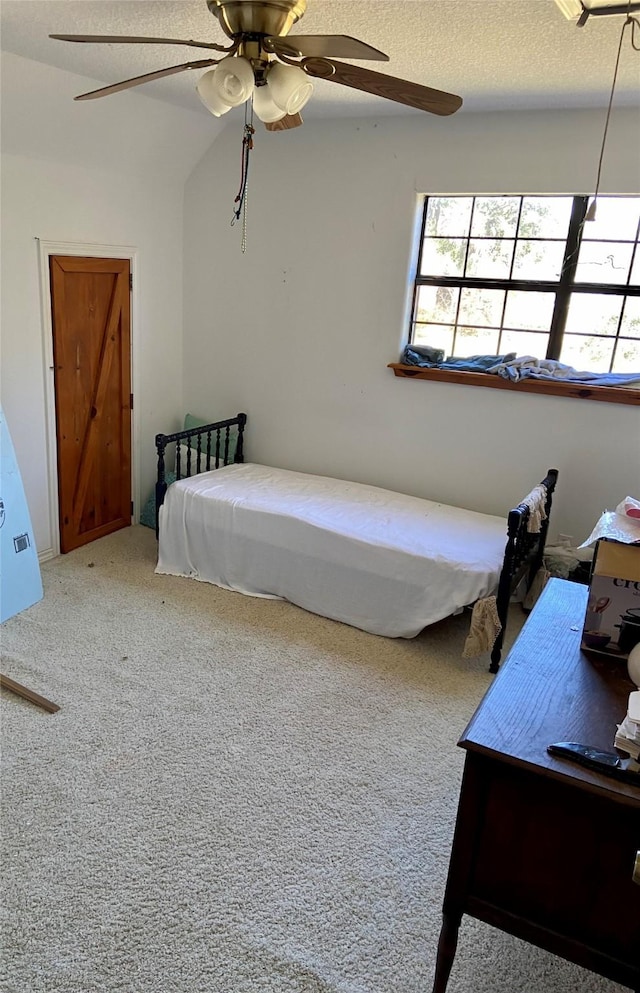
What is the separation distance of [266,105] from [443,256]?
2090 mm

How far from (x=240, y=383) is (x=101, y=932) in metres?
3.28

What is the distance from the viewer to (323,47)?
5.70 feet

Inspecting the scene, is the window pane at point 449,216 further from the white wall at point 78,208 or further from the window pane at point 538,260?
the white wall at point 78,208

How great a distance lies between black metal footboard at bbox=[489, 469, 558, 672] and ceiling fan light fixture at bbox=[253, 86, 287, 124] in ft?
5.75

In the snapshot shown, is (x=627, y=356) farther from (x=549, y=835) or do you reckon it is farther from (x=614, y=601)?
(x=549, y=835)

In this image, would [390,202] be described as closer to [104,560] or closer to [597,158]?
[597,158]

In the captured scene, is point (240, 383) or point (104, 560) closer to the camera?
point (104, 560)

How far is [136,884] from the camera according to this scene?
76.7 inches

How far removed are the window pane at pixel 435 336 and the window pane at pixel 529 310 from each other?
34cm

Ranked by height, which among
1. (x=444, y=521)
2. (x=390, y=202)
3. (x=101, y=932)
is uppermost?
(x=390, y=202)

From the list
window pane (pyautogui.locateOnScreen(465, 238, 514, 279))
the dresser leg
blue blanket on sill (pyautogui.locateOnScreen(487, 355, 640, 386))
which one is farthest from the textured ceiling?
the dresser leg

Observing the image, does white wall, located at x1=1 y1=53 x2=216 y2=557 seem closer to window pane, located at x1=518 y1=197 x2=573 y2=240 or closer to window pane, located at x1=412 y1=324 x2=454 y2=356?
window pane, located at x1=412 y1=324 x2=454 y2=356

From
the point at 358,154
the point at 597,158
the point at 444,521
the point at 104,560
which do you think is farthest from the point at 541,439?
the point at 104,560

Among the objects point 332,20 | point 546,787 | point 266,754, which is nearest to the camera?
point 546,787
